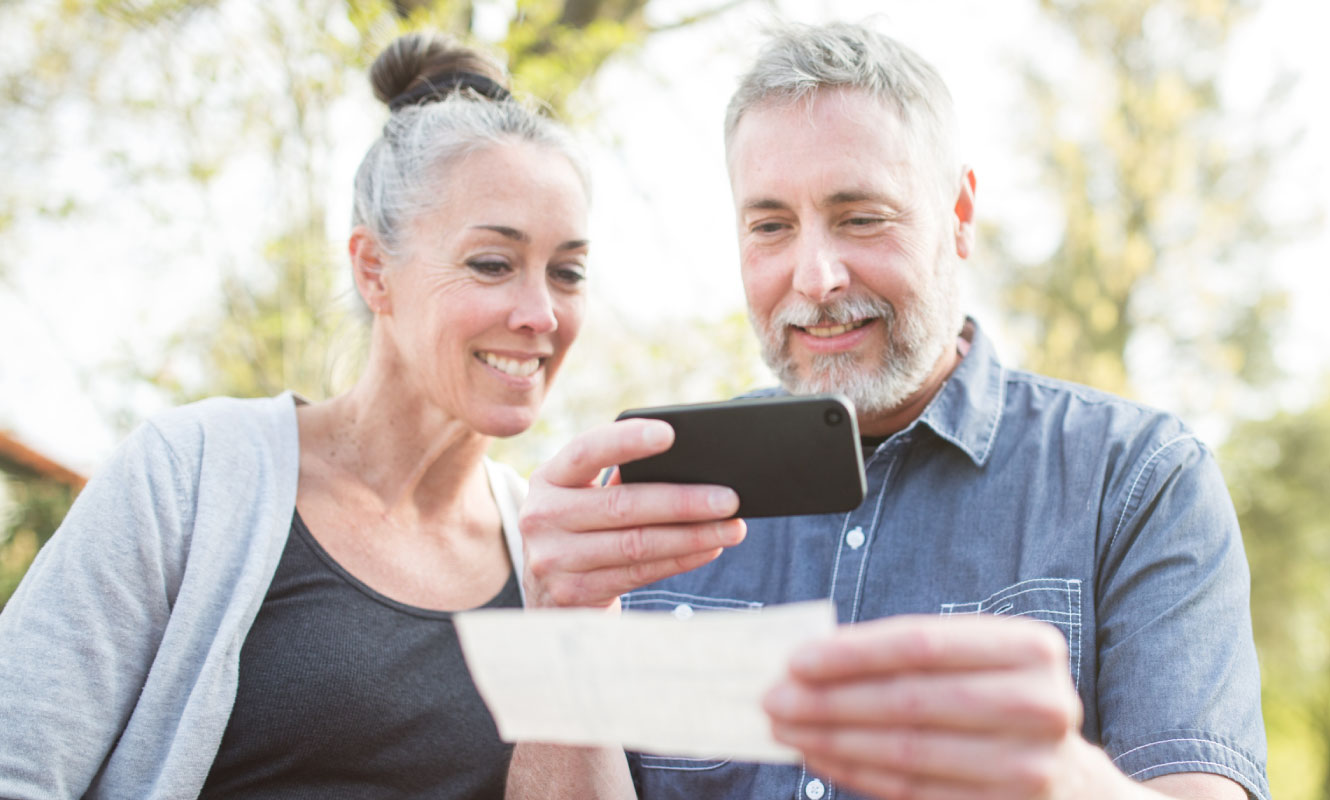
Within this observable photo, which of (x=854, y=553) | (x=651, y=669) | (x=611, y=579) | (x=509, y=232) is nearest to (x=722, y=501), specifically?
(x=611, y=579)

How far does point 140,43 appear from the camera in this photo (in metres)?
5.54

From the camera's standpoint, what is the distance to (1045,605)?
1904 mm

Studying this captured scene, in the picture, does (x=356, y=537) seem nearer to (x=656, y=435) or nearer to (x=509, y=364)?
(x=509, y=364)

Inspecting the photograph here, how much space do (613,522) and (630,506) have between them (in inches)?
1.8

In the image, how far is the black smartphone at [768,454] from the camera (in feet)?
4.66

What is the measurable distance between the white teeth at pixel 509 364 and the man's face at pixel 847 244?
0.81 m

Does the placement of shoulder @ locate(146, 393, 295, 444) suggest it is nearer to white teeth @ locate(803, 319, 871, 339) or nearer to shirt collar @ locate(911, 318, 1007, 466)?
white teeth @ locate(803, 319, 871, 339)

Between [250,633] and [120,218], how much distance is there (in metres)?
5.02

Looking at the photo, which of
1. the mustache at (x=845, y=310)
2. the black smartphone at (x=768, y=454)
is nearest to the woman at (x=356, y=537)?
the mustache at (x=845, y=310)

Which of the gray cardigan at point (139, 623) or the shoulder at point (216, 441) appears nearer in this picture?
the gray cardigan at point (139, 623)

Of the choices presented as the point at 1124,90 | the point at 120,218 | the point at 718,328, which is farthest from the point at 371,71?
the point at 1124,90

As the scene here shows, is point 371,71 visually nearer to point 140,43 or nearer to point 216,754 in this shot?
point 216,754

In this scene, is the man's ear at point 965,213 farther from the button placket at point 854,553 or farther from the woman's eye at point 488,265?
the woman's eye at point 488,265

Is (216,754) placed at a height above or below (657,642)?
below
